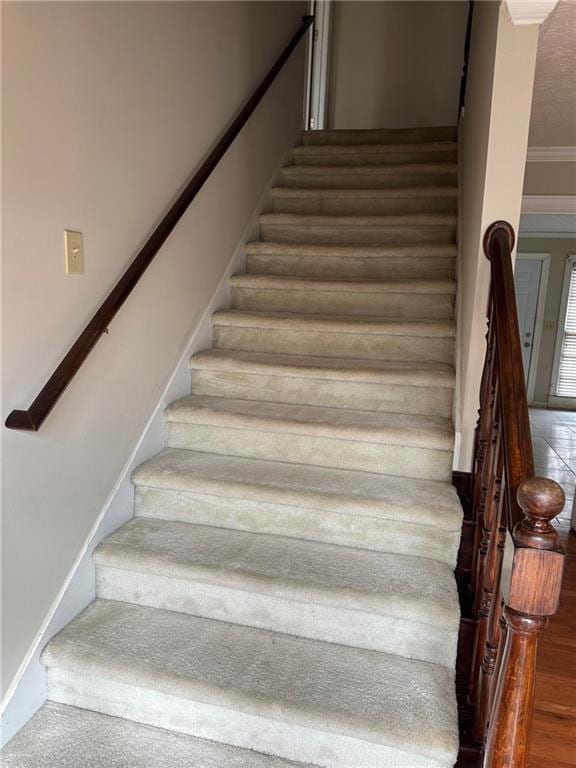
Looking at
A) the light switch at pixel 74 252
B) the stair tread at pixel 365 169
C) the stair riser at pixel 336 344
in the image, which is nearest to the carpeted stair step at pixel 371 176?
the stair tread at pixel 365 169

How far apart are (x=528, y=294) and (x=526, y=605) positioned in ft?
23.9

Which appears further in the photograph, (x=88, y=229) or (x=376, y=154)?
(x=376, y=154)

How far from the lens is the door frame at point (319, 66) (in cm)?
463

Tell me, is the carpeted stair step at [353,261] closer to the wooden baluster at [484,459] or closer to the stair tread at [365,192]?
the stair tread at [365,192]

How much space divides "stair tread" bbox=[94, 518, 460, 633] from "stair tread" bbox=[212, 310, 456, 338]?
1016mm

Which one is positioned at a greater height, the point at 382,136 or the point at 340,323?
the point at 382,136

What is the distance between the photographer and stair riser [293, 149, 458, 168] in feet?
11.0

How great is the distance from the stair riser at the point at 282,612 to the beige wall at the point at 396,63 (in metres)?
4.74

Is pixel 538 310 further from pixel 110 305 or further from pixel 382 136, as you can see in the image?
pixel 110 305

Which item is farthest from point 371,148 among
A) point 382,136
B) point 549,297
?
point 549,297

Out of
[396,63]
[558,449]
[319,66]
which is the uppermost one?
[396,63]

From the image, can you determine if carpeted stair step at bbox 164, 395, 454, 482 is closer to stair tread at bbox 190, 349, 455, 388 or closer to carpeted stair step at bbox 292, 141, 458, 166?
stair tread at bbox 190, 349, 455, 388

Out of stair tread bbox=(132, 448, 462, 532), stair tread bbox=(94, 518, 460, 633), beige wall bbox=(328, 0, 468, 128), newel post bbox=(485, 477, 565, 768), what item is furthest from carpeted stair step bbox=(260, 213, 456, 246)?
beige wall bbox=(328, 0, 468, 128)

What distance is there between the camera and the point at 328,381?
220 cm
